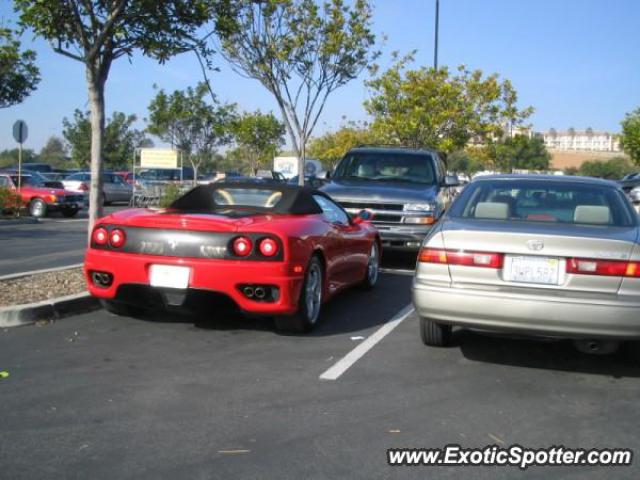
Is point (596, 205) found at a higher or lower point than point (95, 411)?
higher

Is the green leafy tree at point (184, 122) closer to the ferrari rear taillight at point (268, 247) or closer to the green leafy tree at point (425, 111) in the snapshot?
the green leafy tree at point (425, 111)

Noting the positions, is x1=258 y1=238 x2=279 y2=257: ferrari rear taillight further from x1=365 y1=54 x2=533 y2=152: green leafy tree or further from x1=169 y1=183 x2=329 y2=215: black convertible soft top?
x1=365 y1=54 x2=533 y2=152: green leafy tree

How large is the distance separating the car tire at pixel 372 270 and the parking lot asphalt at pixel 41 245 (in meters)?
4.69

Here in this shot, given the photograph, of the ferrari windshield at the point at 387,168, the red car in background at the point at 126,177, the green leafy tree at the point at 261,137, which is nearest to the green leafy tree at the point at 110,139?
the green leafy tree at the point at 261,137

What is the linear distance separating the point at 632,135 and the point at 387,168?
1278 inches

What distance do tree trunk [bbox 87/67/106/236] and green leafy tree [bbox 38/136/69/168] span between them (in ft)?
266

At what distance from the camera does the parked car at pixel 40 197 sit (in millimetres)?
21375

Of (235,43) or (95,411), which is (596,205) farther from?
(235,43)

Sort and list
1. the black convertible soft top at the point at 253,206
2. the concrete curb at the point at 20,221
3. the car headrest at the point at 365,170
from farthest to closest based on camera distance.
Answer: the concrete curb at the point at 20,221 → the car headrest at the point at 365,170 → the black convertible soft top at the point at 253,206

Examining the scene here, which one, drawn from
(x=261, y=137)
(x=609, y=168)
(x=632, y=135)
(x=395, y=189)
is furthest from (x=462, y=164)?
(x=395, y=189)

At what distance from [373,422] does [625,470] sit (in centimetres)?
132

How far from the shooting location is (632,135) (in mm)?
39562

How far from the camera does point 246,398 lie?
4398 mm

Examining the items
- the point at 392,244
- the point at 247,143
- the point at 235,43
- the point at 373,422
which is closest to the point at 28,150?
the point at 247,143
